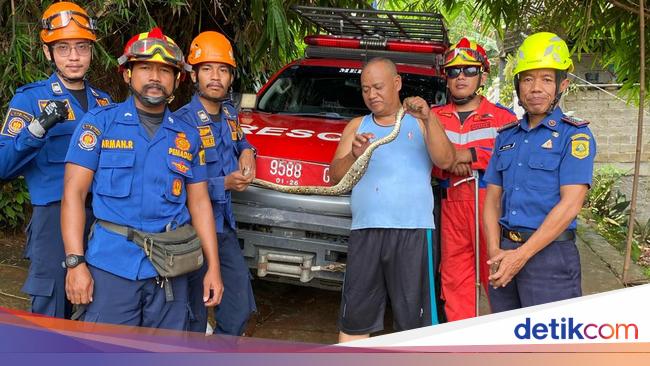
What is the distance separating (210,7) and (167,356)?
4.53m

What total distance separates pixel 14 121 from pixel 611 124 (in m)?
11.9

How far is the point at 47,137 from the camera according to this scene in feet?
10.2

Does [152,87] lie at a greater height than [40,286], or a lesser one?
greater

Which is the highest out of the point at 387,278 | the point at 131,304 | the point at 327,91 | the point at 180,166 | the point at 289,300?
the point at 327,91

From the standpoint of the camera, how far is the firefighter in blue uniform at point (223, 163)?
362cm

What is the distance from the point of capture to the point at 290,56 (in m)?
6.73

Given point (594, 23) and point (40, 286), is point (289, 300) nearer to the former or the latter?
point (40, 286)

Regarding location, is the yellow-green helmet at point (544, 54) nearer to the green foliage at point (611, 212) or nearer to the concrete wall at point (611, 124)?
the green foliage at point (611, 212)

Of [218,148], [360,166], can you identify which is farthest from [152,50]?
[360,166]

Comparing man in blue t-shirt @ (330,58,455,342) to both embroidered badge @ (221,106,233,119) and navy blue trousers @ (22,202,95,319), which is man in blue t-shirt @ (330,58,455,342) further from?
navy blue trousers @ (22,202,95,319)

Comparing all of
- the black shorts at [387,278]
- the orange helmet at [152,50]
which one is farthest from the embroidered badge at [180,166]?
the black shorts at [387,278]

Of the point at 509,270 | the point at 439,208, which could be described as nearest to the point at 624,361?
the point at 509,270

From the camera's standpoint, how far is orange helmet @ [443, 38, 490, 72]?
12.5ft

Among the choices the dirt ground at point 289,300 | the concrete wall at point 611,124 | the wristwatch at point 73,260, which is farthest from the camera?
→ the concrete wall at point 611,124
